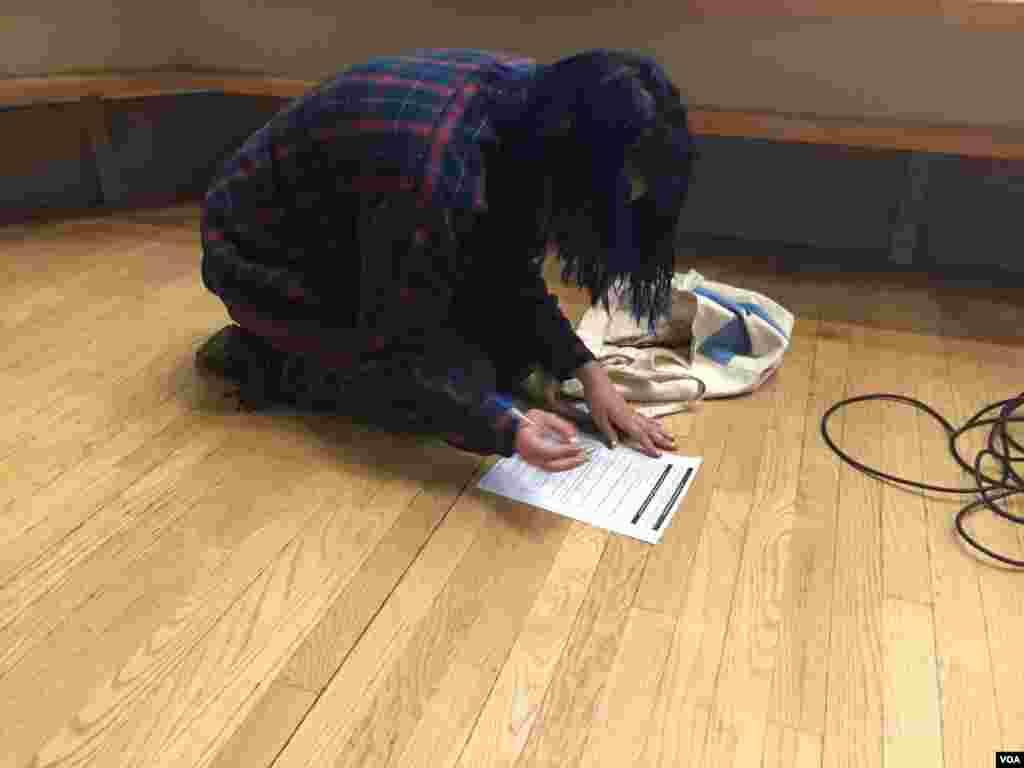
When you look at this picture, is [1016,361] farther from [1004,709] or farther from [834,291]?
[1004,709]

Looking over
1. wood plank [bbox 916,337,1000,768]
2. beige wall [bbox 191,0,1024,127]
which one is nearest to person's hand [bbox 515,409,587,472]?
wood plank [bbox 916,337,1000,768]

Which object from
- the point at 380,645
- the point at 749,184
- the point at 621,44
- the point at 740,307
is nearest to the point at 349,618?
the point at 380,645

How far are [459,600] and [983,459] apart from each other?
0.81 m

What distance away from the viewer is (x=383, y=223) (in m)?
1.13

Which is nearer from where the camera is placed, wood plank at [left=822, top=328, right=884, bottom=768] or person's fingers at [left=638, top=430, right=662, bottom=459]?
wood plank at [left=822, top=328, right=884, bottom=768]

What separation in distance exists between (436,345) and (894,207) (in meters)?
1.36

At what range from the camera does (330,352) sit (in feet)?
4.18

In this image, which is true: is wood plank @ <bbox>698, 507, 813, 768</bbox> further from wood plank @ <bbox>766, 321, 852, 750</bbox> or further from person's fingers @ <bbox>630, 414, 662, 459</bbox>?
person's fingers @ <bbox>630, 414, 662, 459</bbox>

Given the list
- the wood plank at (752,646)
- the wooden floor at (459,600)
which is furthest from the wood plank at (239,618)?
the wood plank at (752,646)

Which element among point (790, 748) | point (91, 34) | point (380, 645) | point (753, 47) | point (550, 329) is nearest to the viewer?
point (790, 748)

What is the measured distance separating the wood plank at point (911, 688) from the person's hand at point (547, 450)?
40 cm

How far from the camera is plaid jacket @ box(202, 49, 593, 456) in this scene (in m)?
1.10

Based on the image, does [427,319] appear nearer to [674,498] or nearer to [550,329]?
[550,329]

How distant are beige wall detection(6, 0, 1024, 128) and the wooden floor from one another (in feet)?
2.19
